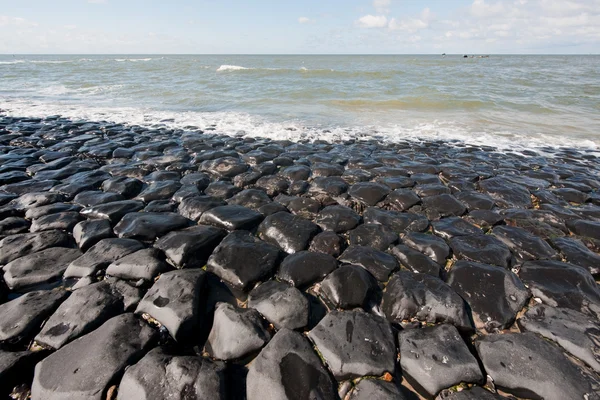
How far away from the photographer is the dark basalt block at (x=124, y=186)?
14.7 ft

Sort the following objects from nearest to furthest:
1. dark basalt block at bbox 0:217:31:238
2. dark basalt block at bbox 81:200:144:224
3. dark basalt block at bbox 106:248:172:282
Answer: dark basalt block at bbox 106:248:172:282, dark basalt block at bbox 0:217:31:238, dark basalt block at bbox 81:200:144:224

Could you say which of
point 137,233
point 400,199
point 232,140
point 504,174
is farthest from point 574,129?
point 137,233

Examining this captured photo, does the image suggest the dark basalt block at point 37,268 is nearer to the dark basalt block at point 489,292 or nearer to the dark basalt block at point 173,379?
the dark basalt block at point 173,379

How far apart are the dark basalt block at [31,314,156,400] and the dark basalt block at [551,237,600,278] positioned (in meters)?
A: 4.14

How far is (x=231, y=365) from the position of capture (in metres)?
2.08

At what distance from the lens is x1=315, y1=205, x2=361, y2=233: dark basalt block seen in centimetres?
365

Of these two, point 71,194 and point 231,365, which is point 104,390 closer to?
point 231,365

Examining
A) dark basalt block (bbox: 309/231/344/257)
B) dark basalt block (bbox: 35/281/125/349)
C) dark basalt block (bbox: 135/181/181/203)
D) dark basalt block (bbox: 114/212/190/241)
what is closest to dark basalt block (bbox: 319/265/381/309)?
dark basalt block (bbox: 309/231/344/257)

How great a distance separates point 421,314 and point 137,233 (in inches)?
121

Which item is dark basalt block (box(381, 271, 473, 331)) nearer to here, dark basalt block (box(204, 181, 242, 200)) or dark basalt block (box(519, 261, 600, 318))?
dark basalt block (box(519, 261, 600, 318))

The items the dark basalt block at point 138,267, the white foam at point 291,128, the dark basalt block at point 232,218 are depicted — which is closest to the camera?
the dark basalt block at point 138,267

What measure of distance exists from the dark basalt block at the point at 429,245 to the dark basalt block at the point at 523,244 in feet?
2.49

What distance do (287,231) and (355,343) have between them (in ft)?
5.17

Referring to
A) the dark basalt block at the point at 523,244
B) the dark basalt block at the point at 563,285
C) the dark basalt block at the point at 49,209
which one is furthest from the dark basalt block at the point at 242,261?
the dark basalt block at the point at 523,244
